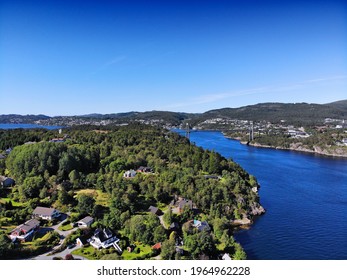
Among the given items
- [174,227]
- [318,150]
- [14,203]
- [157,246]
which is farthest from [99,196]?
[318,150]

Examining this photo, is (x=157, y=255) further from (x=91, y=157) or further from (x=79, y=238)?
(x=91, y=157)

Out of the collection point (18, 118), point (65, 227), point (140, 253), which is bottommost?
point (140, 253)

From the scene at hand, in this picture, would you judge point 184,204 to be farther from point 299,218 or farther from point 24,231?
point 24,231

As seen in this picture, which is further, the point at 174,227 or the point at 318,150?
the point at 318,150

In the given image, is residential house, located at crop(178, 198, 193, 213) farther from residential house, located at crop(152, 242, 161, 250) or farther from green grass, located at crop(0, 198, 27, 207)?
green grass, located at crop(0, 198, 27, 207)

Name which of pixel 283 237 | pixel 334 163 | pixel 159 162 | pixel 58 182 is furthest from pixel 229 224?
pixel 334 163

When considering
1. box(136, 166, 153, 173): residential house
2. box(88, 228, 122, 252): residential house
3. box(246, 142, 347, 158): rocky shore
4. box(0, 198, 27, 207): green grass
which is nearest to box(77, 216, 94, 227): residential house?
box(88, 228, 122, 252): residential house
